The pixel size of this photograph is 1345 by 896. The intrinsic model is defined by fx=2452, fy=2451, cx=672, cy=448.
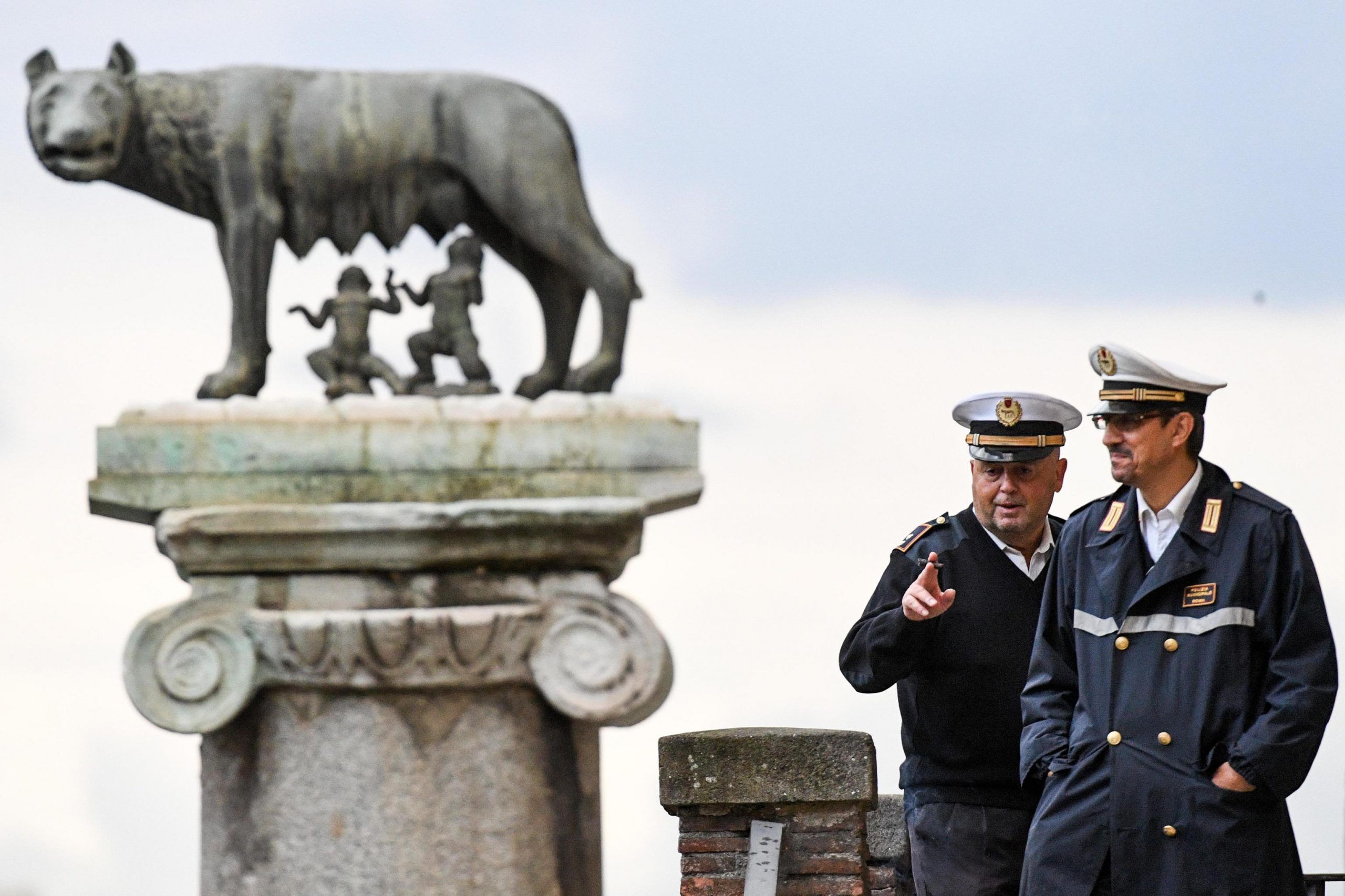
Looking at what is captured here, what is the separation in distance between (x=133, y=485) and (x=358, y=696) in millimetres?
628

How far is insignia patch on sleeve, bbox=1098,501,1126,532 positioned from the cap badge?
0.50 metres

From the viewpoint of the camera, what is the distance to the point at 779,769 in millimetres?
6848

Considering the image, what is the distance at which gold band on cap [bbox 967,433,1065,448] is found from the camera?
19.1ft

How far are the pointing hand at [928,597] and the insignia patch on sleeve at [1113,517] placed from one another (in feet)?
1.19

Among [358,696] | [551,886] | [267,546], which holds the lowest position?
[551,886]

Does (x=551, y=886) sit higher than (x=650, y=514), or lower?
lower

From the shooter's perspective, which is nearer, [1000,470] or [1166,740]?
[1166,740]

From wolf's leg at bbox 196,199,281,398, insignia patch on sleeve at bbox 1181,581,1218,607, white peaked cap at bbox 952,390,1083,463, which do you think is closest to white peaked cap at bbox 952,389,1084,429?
white peaked cap at bbox 952,390,1083,463

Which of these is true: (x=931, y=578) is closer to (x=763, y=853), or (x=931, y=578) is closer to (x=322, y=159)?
(x=322, y=159)

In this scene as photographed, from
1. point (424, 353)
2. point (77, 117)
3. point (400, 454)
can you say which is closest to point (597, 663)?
point (400, 454)


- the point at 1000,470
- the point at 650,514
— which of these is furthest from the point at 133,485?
the point at 1000,470

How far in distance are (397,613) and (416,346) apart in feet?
1.96

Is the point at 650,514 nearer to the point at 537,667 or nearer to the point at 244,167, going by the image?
the point at 537,667

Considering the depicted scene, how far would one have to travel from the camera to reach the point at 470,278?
17.0ft
